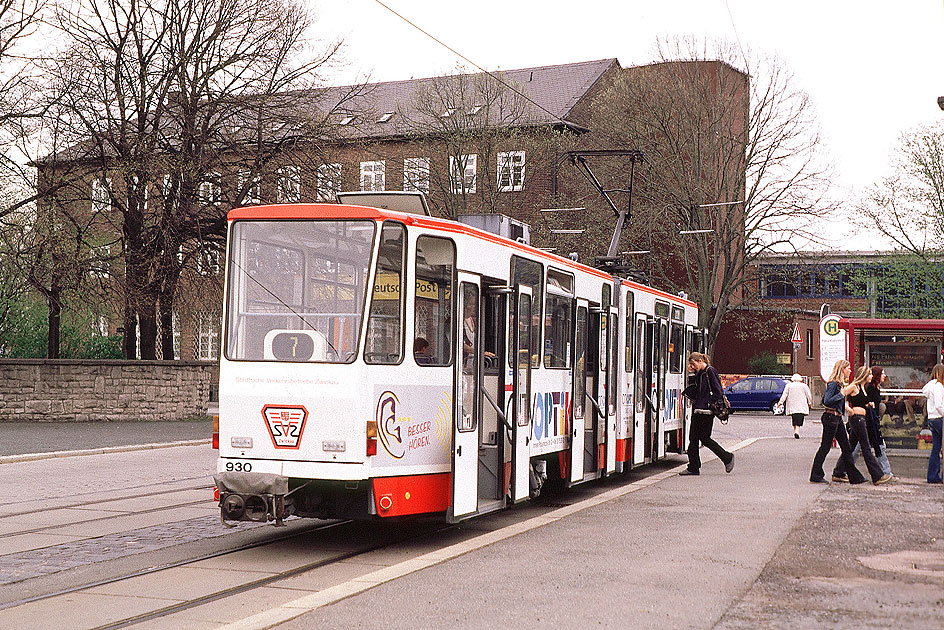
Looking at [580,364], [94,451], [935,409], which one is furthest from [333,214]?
[94,451]

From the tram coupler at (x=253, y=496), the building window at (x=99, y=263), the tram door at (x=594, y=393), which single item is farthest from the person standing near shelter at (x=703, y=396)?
the building window at (x=99, y=263)

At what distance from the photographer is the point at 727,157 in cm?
4188

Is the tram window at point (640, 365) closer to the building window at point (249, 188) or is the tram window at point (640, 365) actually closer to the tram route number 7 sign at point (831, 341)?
the tram route number 7 sign at point (831, 341)

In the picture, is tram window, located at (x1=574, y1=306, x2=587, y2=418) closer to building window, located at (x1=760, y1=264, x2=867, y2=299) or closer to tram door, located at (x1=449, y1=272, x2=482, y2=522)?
tram door, located at (x1=449, y1=272, x2=482, y2=522)

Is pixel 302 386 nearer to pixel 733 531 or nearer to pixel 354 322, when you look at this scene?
pixel 354 322

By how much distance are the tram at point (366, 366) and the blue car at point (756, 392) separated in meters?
37.0

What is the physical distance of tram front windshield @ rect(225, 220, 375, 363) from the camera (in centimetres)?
997

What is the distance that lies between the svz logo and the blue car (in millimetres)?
39140

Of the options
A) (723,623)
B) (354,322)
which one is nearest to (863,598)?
(723,623)

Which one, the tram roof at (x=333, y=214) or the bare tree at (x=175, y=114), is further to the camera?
the bare tree at (x=175, y=114)

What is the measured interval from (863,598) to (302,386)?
4.66 metres

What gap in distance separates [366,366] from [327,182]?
65.9 ft

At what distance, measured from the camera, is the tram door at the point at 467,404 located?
10695mm

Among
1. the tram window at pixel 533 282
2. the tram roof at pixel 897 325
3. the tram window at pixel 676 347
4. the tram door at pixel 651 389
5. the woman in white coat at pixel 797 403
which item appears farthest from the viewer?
the woman in white coat at pixel 797 403
